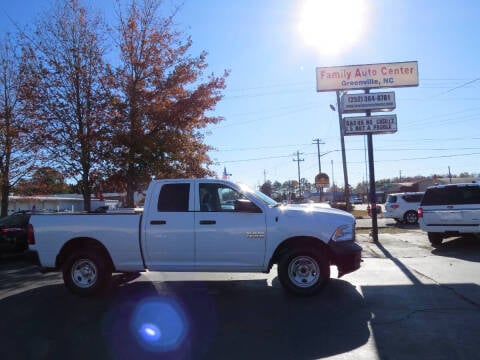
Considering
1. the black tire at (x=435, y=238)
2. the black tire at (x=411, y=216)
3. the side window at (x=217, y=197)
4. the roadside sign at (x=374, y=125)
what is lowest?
the black tire at (x=435, y=238)

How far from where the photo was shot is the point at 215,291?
8.04 m

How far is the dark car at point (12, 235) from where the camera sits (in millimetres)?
12820

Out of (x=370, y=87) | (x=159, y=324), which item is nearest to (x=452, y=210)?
(x=370, y=87)

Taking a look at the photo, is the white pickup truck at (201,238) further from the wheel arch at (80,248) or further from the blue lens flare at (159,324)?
the blue lens flare at (159,324)

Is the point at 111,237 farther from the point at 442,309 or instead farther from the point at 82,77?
the point at 82,77

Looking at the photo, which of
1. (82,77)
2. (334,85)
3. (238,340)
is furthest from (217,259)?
(334,85)

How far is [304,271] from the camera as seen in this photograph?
7.43 m

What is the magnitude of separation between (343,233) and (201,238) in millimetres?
2344

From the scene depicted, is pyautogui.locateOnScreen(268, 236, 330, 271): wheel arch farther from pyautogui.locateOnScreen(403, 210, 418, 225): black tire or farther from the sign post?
pyautogui.locateOnScreen(403, 210, 418, 225): black tire

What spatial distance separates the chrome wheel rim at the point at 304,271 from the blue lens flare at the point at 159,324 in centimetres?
191

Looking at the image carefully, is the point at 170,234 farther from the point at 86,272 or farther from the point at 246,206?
the point at 86,272

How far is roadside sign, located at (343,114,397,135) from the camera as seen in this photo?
16.2 m

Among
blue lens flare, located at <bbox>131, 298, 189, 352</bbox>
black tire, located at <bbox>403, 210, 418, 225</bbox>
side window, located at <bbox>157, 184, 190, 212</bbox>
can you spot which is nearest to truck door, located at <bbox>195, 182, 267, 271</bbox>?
side window, located at <bbox>157, 184, 190, 212</bbox>

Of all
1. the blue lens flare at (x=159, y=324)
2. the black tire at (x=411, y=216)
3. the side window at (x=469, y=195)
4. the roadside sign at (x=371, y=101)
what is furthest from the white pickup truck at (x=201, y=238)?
the black tire at (x=411, y=216)
